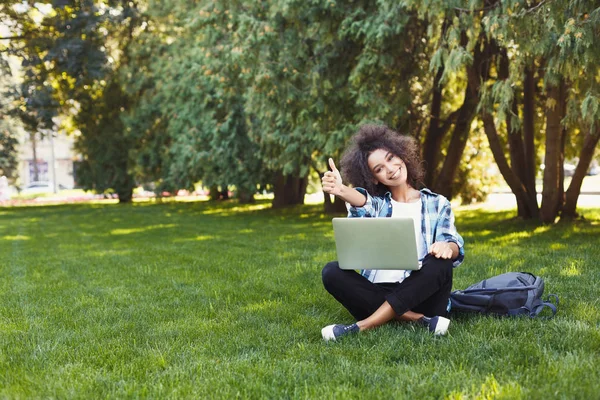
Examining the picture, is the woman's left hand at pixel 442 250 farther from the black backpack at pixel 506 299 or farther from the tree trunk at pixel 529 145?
the tree trunk at pixel 529 145

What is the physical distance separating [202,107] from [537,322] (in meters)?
14.0

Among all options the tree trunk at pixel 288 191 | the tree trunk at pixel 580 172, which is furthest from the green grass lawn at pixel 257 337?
the tree trunk at pixel 288 191

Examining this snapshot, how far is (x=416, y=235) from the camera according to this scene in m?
4.38

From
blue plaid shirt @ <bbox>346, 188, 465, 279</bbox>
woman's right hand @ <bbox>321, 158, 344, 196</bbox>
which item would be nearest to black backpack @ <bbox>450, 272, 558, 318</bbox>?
blue plaid shirt @ <bbox>346, 188, 465, 279</bbox>

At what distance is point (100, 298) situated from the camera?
19.6ft

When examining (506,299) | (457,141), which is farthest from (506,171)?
(506,299)

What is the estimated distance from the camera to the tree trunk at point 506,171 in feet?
37.9

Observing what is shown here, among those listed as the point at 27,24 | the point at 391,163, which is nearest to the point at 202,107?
the point at 27,24

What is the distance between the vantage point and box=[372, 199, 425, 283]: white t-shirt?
14.3 feet

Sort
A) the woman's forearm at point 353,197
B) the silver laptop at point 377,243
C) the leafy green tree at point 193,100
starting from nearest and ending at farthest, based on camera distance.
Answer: the silver laptop at point 377,243 < the woman's forearm at point 353,197 < the leafy green tree at point 193,100

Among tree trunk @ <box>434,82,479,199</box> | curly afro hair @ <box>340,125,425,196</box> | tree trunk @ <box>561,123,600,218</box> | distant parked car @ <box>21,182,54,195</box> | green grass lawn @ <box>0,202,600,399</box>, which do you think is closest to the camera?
green grass lawn @ <box>0,202,600,399</box>

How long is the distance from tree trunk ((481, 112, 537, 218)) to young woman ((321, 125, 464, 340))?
22.4 feet

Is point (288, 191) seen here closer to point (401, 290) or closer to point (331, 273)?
point (331, 273)

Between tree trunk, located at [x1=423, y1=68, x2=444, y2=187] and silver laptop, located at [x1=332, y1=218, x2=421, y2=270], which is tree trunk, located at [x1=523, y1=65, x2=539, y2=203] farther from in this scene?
silver laptop, located at [x1=332, y1=218, x2=421, y2=270]
